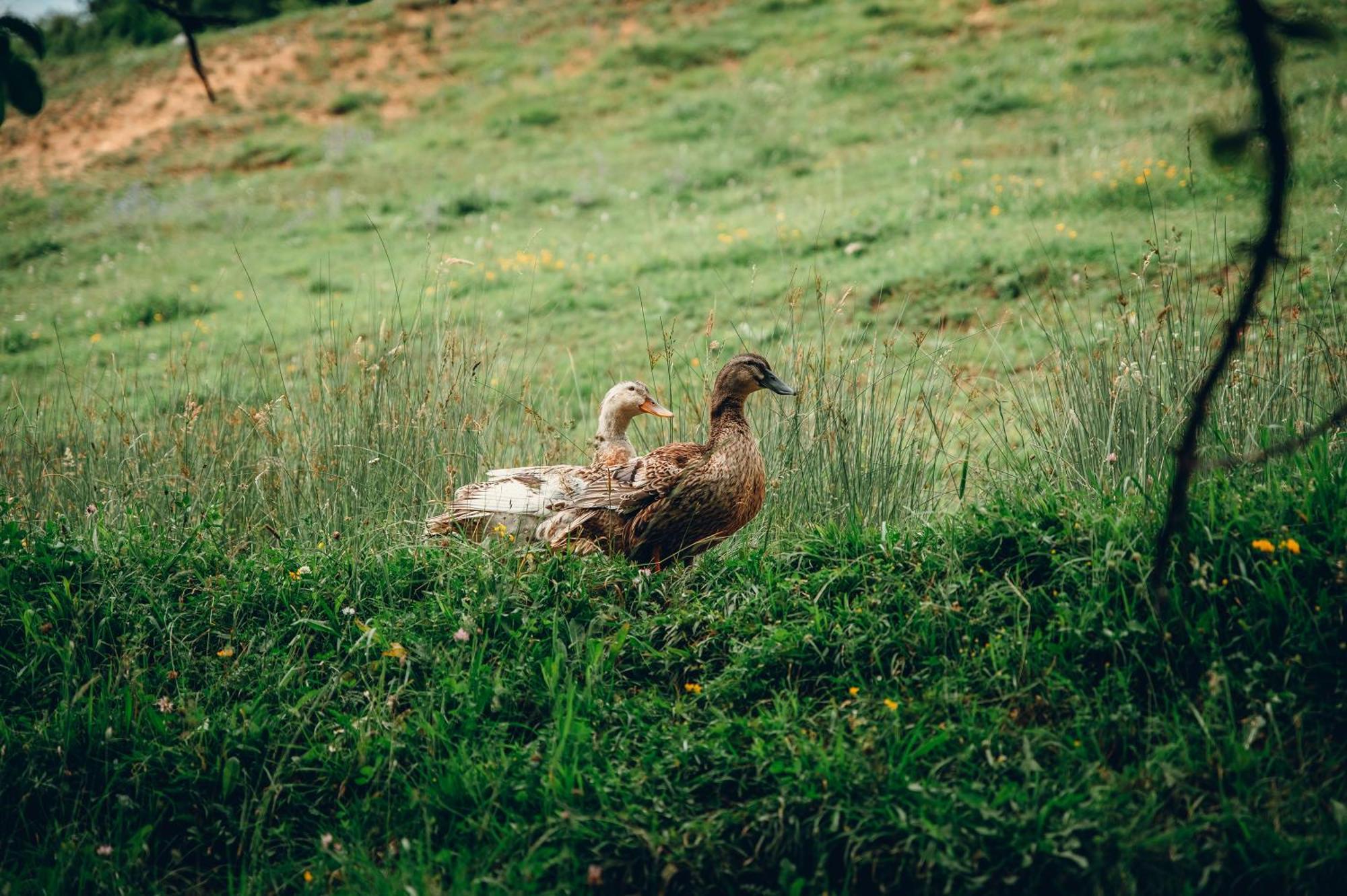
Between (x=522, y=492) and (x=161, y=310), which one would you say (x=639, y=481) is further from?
(x=161, y=310)

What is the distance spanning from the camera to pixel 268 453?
220 inches

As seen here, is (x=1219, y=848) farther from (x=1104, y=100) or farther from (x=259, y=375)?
(x=1104, y=100)

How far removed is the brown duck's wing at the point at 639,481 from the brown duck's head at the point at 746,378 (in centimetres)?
30

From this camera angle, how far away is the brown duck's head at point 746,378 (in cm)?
464

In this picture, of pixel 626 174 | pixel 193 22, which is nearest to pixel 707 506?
pixel 193 22

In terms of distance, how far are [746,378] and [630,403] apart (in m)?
0.95

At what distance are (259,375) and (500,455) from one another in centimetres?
146

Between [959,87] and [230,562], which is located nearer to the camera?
[230,562]

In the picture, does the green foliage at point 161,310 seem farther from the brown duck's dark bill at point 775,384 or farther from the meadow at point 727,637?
the brown duck's dark bill at point 775,384

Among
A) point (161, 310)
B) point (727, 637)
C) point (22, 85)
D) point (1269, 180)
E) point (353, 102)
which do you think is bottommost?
point (727, 637)

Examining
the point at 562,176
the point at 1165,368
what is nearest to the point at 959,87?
the point at 562,176

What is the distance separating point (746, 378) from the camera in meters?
4.66

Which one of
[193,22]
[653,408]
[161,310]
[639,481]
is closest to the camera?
[193,22]

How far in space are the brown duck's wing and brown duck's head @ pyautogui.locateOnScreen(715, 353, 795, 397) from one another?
0.97ft
